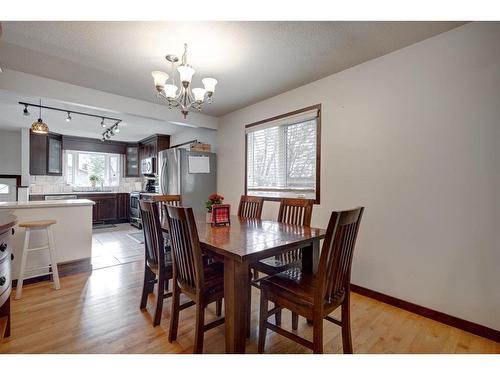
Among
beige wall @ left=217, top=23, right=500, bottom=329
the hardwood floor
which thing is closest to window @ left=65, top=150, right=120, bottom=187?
the hardwood floor

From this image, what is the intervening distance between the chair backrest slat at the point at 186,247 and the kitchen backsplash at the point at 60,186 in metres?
5.66

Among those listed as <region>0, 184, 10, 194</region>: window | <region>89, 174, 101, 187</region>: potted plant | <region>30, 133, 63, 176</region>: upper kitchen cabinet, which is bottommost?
<region>0, 184, 10, 194</region>: window

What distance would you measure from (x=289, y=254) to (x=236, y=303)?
103cm

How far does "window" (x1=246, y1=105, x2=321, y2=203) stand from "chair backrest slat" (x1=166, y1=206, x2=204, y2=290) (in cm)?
181

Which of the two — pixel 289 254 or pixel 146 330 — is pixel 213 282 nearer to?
pixel 146 330

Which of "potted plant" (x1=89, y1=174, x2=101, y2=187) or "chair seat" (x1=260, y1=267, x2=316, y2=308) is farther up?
"potted plant" (x1=89, y1=174, x2=101, y2=187)

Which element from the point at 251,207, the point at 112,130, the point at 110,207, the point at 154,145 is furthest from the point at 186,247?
the point at 110,207

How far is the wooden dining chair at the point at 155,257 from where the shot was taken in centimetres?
178

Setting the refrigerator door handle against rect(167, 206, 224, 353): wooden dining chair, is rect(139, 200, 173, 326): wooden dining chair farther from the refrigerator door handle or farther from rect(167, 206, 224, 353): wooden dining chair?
the refrigerator door handle

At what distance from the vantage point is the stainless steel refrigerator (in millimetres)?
4004

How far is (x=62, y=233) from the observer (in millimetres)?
2777

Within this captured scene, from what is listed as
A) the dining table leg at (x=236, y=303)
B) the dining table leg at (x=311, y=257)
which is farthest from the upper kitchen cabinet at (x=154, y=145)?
the dining table leg at (x=236, y=303)
